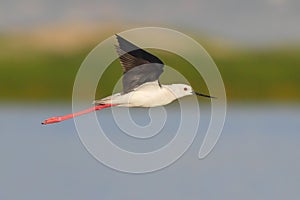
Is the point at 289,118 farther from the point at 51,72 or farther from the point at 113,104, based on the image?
the point at 113,104

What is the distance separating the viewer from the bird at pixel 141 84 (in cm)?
1791

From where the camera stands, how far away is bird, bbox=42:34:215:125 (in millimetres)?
17906

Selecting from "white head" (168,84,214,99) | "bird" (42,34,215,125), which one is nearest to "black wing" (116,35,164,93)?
"bird" (42,34,215,125)

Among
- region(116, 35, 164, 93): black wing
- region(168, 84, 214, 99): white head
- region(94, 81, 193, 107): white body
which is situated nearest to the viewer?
region(116, 35, 164, 93): black wing

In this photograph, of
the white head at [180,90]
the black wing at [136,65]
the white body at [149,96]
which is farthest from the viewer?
the white head at [180,90]

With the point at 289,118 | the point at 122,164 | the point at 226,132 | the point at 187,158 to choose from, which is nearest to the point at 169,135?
the point at 122,164

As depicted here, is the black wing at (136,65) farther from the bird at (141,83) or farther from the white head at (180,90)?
the white head at (180,90)

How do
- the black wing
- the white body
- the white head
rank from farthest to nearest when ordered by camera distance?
the white head < the white body < the black wing

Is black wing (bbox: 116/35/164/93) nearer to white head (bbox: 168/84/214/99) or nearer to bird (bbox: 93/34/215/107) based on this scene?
bird (bbox: 93/34/215/107)

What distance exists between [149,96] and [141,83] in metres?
0.21

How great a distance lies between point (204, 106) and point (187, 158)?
1178 centimetres

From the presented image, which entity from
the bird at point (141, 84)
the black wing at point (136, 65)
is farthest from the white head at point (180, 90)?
the black wing at point (136, 65)

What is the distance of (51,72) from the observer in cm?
4200

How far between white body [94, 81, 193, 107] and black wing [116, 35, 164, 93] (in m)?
0.09
